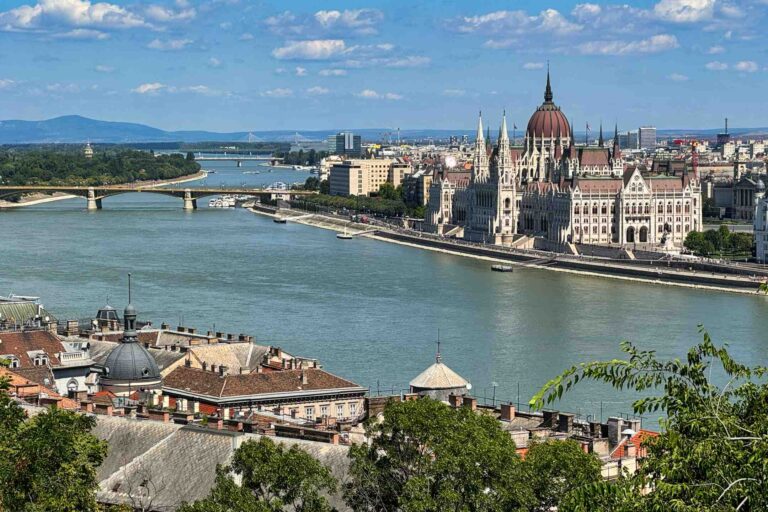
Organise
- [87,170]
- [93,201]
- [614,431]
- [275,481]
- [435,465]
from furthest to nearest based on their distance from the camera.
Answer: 1. [87,170]
2. [93,201]
3. [614,431]
4. [275,481]
5. [435,465]

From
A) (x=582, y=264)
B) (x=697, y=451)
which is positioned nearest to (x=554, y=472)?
(x=697, y=451)

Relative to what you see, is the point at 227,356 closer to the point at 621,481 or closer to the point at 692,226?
the point at 621,481

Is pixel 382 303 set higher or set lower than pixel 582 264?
higher

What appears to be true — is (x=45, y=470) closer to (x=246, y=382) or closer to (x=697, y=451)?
(x=697, y=451)

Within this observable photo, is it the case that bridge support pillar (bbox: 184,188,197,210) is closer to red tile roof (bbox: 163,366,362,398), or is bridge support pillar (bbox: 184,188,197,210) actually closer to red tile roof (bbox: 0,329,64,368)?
red tile roof (bbox: 0,329,64,368)

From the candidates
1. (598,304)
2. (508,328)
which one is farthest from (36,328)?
(598,304)

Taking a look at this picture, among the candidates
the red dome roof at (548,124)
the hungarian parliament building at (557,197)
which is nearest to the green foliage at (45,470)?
the hungarian parliament building at (557,197)
